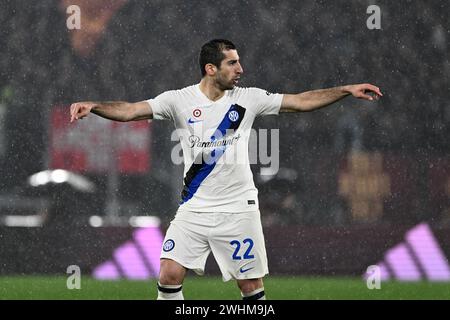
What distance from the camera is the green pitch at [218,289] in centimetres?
1250

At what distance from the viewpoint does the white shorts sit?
28.0 feet

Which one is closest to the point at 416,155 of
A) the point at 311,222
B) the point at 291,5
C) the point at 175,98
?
the point at 311,222

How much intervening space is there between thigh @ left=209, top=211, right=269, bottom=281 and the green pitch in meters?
3.69

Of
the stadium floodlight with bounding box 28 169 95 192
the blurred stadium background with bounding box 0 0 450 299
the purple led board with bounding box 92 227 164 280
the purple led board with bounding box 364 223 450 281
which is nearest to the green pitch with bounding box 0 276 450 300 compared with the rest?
the purple led board with bounding box 92 227 164 280

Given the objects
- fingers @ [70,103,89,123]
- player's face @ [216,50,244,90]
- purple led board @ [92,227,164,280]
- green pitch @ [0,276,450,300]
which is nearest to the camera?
fingers @ [70,103,89,123]

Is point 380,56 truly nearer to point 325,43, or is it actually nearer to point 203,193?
point 325,43

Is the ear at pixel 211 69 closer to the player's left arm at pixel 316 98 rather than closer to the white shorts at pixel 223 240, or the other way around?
the player's left arm at pixel 316 98

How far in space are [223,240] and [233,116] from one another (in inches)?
37.4

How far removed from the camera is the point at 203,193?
28.2 feet

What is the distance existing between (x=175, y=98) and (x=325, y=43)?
1021 cm

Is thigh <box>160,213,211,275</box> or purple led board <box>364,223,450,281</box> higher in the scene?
thigh <box>160,213,211,275</box>

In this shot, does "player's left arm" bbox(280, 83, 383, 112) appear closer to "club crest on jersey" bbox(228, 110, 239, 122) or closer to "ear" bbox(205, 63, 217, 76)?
"club crest on jersey" bbox(228, 110, 239, 122)

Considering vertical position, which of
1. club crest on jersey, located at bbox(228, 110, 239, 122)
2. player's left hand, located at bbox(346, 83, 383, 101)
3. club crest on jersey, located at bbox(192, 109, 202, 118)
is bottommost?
club crest on jersey, located at bbox(228, 110, 239, 122)

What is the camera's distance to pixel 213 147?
8.52 m
